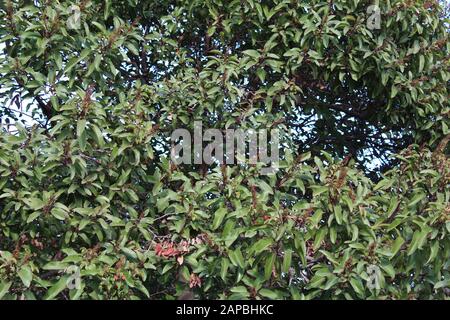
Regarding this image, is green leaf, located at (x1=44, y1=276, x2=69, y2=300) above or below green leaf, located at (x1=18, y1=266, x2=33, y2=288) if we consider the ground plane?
below

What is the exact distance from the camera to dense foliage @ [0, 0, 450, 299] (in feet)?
10.0

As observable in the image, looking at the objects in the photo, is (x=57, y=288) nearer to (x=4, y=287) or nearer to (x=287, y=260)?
(x=4, y=287)

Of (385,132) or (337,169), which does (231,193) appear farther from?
(385,132)

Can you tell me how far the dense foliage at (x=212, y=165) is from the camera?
305 centimetres

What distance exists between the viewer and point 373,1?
12.5 ft

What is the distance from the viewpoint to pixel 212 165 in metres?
3.82

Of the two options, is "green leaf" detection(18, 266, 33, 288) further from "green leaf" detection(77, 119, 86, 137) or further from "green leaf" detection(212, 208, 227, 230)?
"green leaf" detection(212, 208, 227, 230)

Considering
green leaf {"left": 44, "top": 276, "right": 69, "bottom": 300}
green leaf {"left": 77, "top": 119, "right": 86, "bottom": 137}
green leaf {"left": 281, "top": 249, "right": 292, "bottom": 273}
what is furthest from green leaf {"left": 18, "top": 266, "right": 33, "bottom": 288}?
green leaf {"left": 281, "top": 249, "right": 292, "bottom": 273}

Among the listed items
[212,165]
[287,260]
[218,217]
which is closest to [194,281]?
[218,217]

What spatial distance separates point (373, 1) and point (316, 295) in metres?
1.76

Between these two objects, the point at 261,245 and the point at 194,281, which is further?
the point at 194,281

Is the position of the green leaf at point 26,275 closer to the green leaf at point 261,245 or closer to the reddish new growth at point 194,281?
the reddish new growth at point 194,281

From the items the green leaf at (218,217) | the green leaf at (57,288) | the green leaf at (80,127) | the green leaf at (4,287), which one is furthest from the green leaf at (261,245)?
the green leaf at (4,287)
